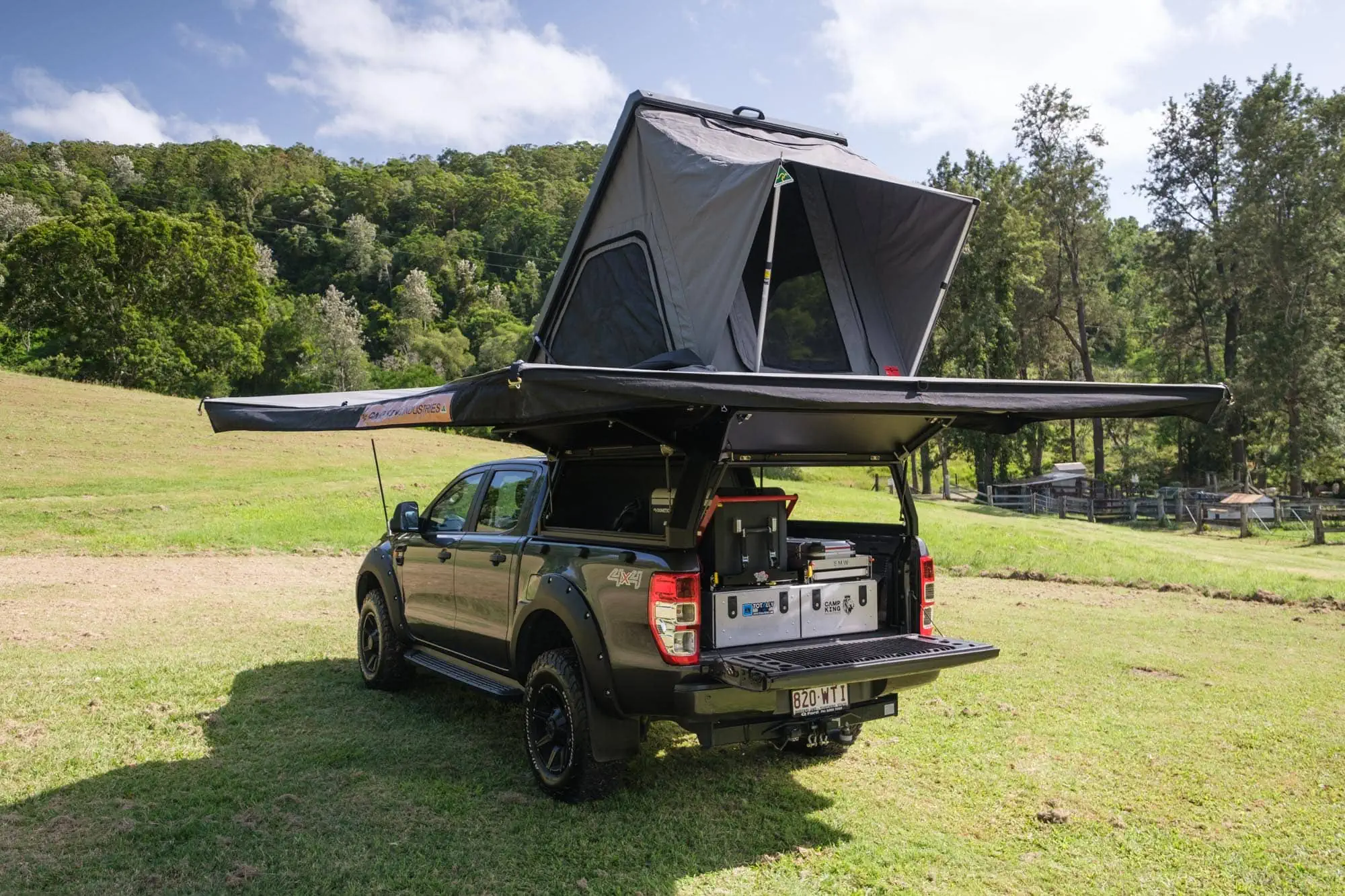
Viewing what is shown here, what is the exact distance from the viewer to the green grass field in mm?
4324

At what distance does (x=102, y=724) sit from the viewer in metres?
6.25

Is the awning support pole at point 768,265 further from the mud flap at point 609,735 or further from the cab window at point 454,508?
the cab window at point 454,508

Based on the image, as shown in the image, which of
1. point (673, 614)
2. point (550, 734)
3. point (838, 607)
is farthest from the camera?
point (838, 607)

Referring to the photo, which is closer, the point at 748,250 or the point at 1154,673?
the point at 748,250

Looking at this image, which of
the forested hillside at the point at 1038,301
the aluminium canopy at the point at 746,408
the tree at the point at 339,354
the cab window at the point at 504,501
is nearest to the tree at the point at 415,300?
the forested hillside at the point at 1038,301

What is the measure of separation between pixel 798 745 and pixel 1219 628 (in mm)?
6825

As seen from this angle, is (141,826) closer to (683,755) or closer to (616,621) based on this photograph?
(616,621)

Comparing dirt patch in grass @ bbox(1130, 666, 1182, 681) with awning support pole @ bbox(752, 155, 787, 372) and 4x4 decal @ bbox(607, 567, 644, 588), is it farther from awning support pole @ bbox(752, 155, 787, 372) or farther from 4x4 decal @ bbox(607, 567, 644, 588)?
4x4 decal @ bbox(607, 567, 644, 588)

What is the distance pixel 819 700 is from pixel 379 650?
393 centimetres

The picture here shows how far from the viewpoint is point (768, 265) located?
225 inches

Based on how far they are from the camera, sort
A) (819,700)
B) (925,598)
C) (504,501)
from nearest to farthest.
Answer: (819,700)
(925,598)
(504,501)

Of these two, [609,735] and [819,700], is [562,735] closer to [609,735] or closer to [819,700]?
[609,735]

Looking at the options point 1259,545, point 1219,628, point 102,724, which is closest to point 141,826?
point 102,724

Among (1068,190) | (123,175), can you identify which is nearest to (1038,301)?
(1068,190)
